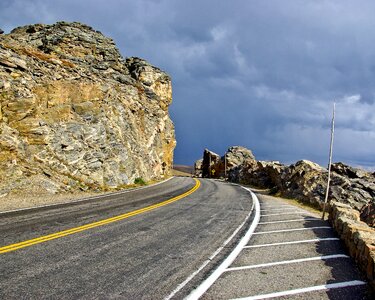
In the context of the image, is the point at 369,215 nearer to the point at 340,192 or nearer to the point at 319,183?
the point at 340,192

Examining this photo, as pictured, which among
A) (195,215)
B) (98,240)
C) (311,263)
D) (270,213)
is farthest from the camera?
(270,213)

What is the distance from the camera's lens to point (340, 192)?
21.8 metres

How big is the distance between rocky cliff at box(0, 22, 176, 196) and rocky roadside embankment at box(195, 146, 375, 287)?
13.9 m

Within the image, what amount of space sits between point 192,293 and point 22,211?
33.9 ft

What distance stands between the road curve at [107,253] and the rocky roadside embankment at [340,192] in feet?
11.2

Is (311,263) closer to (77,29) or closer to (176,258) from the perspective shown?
(176,258)

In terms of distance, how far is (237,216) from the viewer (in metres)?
13.6

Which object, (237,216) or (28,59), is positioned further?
(28,59)

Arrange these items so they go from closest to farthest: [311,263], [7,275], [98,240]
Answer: [7,275], [311,263], [98,240]

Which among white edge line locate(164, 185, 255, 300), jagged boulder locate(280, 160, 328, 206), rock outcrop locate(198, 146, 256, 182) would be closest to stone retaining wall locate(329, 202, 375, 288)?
white edge line locate(164, 185, 255, 300)

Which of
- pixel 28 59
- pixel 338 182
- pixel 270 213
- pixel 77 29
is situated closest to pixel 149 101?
pixel 77 29

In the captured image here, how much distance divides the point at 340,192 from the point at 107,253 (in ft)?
61.7

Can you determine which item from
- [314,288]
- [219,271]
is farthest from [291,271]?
[219,271]

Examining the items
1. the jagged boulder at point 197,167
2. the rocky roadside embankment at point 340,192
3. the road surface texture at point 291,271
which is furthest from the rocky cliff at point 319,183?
the jagged boulder at point 197,167
